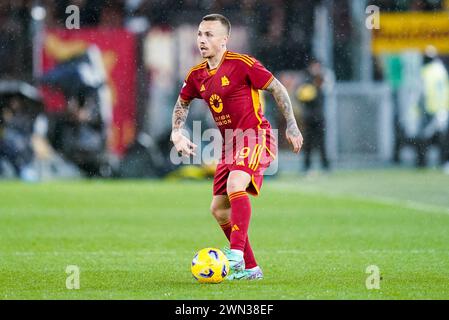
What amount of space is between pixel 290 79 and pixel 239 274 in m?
17.1

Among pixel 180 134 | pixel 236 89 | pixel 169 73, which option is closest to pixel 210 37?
pixel 236 89

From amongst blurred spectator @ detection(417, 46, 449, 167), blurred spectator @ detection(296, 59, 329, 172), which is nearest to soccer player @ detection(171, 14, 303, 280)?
blurred spectator @ detection(296, 59, 329, 172)

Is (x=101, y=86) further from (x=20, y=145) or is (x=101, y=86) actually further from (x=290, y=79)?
(x=290, y=79)

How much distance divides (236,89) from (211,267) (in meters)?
1.36

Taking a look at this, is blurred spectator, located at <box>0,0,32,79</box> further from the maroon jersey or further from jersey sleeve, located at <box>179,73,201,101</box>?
the maroon jersey

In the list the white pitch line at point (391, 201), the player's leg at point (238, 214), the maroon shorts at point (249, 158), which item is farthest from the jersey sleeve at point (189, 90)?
the white pitch line at point (391, 201)

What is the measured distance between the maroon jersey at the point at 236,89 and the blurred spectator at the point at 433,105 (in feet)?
54.0

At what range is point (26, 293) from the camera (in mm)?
7504

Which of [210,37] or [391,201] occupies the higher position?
Result: [210,37]

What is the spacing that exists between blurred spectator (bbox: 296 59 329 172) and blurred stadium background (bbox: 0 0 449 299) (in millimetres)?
213

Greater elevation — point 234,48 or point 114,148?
point 234,48

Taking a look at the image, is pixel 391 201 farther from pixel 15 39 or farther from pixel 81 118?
pixel 15 39

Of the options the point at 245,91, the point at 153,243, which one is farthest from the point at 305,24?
the point at 245,91

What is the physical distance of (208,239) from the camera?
11.5 m
